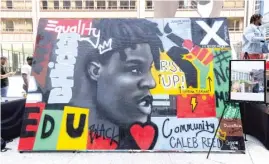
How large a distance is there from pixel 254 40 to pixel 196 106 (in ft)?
7.03

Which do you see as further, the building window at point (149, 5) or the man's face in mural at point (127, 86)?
the building window at point (149, 5)

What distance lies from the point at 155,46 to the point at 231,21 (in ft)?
110

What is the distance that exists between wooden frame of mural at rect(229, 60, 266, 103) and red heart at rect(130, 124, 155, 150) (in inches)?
50.1

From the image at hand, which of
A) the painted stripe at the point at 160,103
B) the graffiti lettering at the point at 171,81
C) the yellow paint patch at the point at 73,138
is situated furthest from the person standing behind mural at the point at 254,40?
the yellow paint patch at the point at 73,138

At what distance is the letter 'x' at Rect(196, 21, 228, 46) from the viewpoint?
4164 mm

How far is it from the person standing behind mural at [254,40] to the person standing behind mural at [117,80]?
214cm

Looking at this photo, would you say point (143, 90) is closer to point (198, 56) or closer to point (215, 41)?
point (198, 56)

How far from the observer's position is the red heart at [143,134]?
396 cm

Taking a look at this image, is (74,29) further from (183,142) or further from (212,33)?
(183,142)

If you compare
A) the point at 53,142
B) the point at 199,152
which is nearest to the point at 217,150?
the point at 199,152

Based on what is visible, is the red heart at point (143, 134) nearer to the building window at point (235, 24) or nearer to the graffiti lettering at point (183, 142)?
the graffiti lettering at point (183, 142)

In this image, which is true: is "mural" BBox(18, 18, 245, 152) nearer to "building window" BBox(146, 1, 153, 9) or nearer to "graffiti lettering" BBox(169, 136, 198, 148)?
"graffiti lettering" BBox(169, 136, 198, 148)

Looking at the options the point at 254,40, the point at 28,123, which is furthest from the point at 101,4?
the point at 28,123

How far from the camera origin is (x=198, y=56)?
414cm
